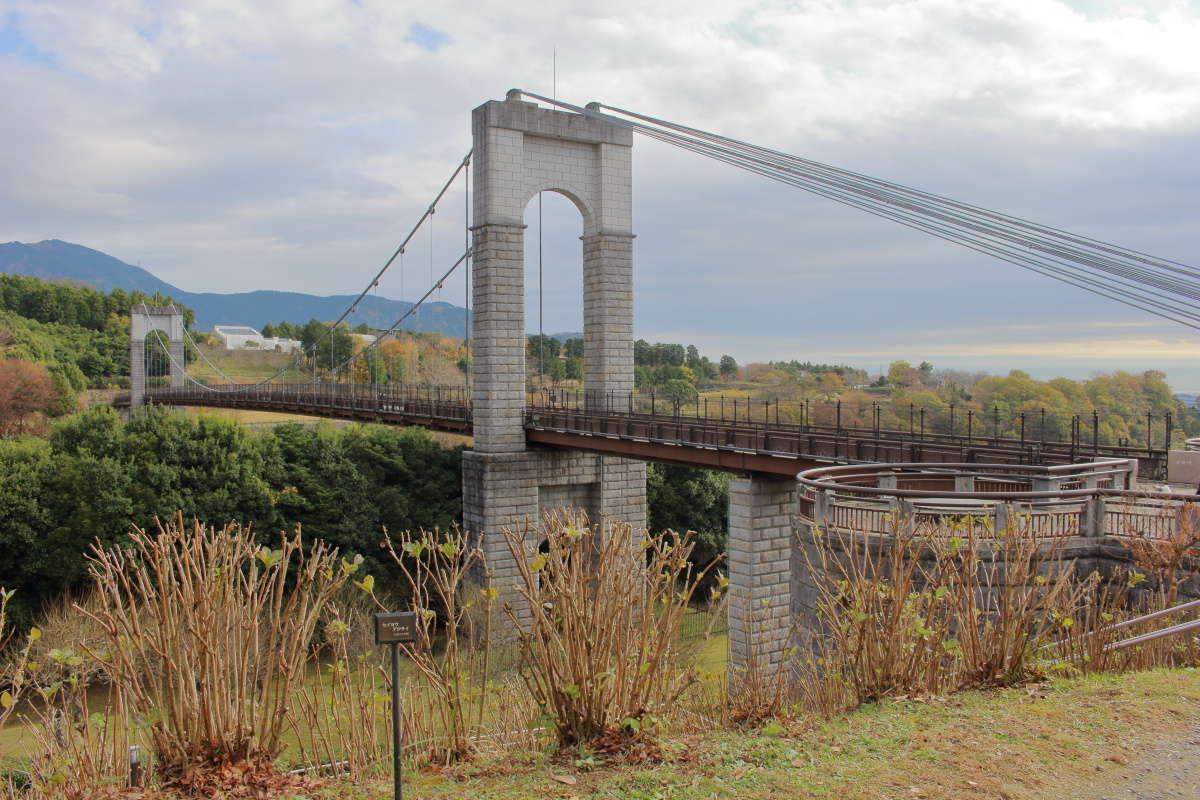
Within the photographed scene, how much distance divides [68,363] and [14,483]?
173 feet

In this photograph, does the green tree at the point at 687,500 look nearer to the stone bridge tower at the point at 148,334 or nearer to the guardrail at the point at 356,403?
the guardrail at the point at 356,403

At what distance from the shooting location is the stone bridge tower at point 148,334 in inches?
3142

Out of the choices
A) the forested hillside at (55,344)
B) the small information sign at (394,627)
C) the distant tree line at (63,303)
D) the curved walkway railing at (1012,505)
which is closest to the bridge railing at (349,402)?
the forested hillside at (55,344)

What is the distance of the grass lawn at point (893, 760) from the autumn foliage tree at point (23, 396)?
57.4 m

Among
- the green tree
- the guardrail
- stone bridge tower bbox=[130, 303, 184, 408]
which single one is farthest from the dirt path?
stone bridge tower bbox=[130, 303, 184, 408]

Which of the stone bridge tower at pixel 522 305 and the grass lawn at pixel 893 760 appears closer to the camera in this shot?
the grass lawn at pixel 893 760

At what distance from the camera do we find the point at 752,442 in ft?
67.1

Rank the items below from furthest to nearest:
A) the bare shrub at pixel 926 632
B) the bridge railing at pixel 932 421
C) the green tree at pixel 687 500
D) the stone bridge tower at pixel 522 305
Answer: the green tree at pixel 687 500 < the stone bridge tower at pixel 522 305 < the bridge railing at pixel 932 421 < the bare shrub at pixel 926 632

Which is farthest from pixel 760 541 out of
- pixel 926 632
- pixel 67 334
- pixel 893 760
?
pixel 67 334

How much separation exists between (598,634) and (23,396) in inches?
2435

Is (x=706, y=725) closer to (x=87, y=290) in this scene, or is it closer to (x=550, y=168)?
(x=550, y=168)

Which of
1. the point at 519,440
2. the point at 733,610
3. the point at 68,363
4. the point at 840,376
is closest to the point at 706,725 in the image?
the point at 733,610

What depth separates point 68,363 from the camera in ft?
232

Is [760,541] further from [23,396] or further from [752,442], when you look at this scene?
[23,396]
